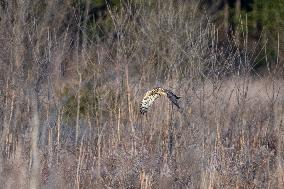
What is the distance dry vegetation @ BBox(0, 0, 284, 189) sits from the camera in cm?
591

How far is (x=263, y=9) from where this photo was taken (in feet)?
44.0

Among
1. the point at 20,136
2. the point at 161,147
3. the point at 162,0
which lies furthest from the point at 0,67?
the point at 162,0

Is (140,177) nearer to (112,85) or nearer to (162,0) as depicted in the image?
(112,85)

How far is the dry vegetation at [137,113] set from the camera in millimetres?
5906

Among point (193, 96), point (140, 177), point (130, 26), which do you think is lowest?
point (140, 177)

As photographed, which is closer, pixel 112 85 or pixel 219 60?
pixel 219 60

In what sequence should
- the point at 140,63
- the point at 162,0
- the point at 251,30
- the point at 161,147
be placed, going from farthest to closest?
the point at 251,30, the point at 162,0, the point at 140,63, the point at 161,147

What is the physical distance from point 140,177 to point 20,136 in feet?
4.22

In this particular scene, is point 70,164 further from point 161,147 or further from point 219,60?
point 219,60

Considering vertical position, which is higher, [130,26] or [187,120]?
[130,26]

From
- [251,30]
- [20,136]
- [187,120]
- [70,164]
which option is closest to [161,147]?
[187,120]

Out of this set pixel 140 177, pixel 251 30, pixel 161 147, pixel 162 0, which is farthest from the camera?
pixel 251 30

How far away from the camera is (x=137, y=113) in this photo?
6551mm

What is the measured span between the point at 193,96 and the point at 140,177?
3.03 ft
